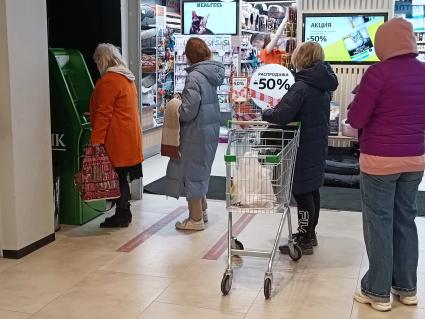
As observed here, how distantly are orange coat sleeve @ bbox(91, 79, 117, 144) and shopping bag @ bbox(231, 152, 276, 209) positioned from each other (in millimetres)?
1460

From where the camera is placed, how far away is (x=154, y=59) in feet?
27.2

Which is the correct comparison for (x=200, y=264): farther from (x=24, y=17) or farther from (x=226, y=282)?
(x=24, y=17)

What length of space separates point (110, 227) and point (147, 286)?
1.39 m

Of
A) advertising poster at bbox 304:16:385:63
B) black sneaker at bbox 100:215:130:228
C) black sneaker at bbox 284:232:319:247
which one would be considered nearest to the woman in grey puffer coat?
black sneaker at bbox 100:215:130:228

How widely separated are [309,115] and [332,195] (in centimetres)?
231

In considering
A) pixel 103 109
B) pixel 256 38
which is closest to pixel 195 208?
pixel 103 109

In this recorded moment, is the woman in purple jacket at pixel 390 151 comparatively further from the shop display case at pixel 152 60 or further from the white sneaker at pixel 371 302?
the shop display case at pixel 152 60

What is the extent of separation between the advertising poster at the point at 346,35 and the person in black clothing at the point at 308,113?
4.19 metres

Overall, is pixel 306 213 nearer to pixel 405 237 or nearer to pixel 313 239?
pixel 313 239

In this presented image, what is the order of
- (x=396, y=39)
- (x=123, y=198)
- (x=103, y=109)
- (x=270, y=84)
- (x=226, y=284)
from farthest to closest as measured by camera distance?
1. (x=270, y=84)
2. (x=123, y=198)
3. (x=103, y=109)
4. (x=226, y=284)
5. (x=396, y=39)

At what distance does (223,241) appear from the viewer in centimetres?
468

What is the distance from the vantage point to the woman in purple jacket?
10.3 ft

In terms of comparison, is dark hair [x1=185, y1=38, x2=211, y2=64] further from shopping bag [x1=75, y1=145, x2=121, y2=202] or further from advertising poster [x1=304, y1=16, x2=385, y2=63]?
A: advertising poster [x1=304, y1=16, x2=385, y2=63]

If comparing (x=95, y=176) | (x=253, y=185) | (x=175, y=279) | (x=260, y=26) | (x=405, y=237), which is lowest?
(x=175, y=279)
